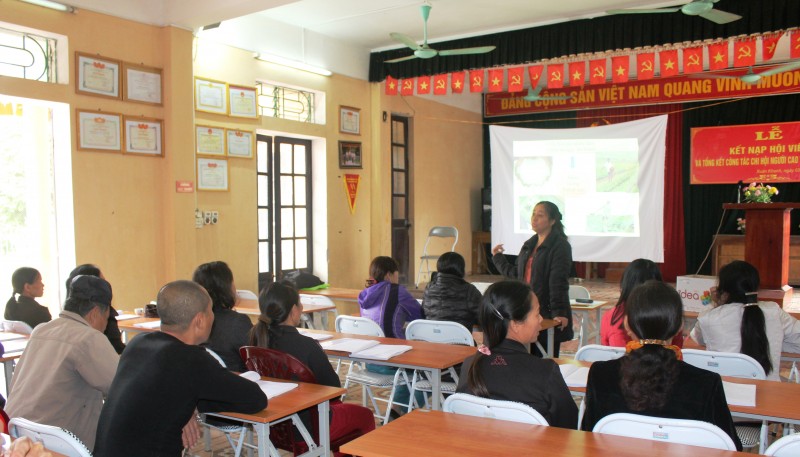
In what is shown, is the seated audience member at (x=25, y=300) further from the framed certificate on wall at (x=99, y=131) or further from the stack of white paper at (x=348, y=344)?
the stack of white paper at (x=348, y=344)

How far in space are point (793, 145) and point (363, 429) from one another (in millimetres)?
8839

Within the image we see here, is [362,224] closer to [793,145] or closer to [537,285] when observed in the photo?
[537,285]

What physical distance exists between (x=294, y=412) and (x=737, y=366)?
1.81 m

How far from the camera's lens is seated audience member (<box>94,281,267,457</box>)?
1844mm

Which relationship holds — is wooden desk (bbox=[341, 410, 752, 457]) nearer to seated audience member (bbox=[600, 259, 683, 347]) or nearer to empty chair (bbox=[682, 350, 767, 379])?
empty chair (bbox=[682, 350, 767, 379])

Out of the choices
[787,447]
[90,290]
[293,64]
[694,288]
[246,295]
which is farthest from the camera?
[293,64]

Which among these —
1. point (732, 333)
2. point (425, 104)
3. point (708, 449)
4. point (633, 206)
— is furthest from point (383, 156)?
point (708, 449)

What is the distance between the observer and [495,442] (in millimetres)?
1711

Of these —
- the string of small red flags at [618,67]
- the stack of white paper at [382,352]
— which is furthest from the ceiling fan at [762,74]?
the stack of white paper at [382,352]

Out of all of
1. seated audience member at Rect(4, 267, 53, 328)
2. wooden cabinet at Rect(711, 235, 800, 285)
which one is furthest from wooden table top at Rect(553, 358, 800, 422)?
wooden cabinet at Rect(711, 235, 800, 285)

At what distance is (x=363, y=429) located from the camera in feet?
9.06

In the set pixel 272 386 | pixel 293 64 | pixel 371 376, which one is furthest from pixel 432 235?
pixel 272 386

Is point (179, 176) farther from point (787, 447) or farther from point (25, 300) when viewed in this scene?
point (787, 447)

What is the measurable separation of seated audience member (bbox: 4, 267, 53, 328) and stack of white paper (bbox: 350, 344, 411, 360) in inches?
85.0
